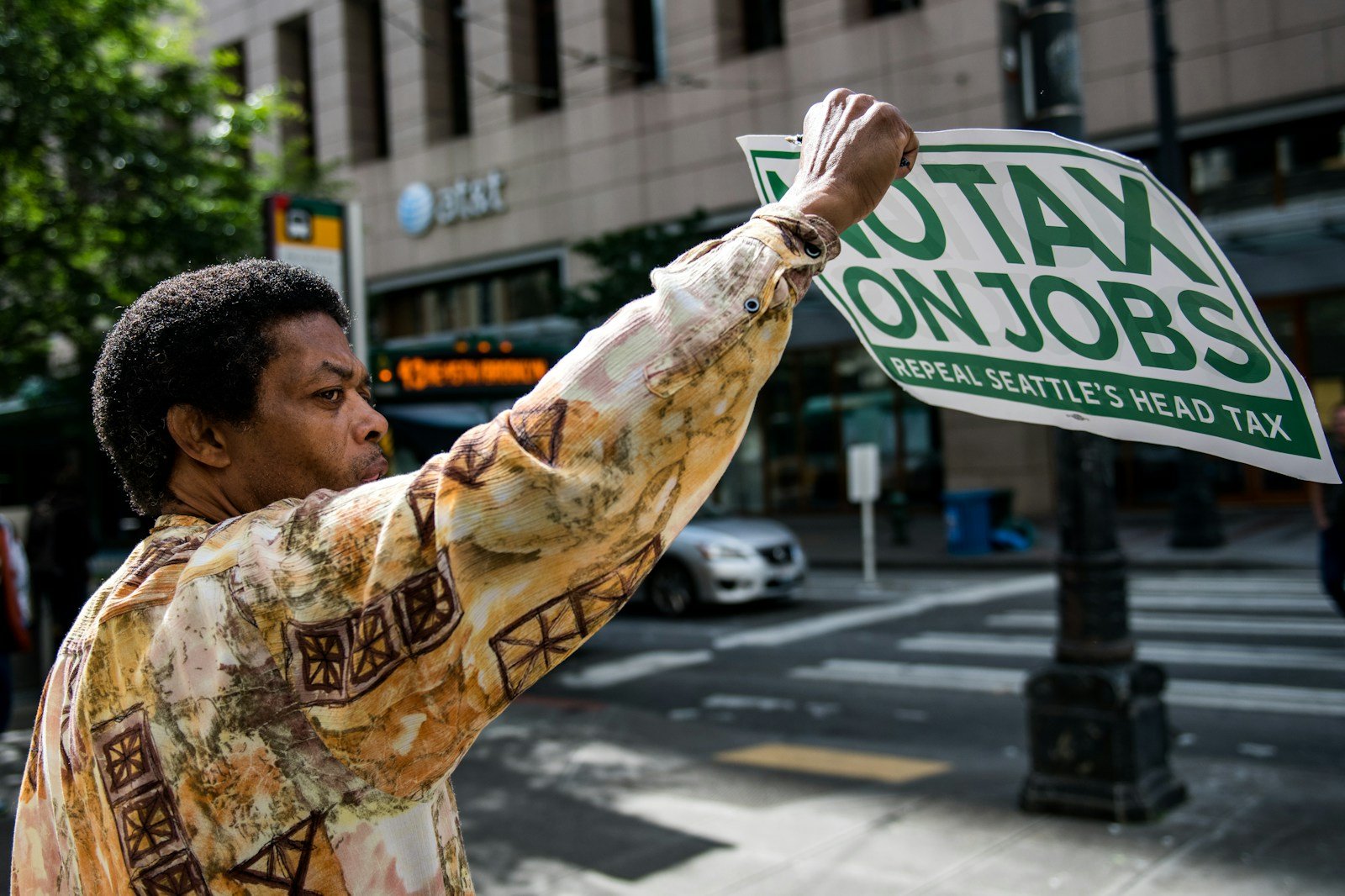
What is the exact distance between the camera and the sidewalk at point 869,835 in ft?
15.3

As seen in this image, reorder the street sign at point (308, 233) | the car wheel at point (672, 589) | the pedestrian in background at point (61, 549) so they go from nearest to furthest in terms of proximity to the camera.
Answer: the street sign at point (308, 233), the pedestrian in background at point (61, 549), the car wheel at point (672, 589)

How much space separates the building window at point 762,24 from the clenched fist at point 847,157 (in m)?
22.5

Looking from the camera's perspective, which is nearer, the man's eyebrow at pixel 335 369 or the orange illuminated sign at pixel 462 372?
the man's eyebrow at pixel 335 369

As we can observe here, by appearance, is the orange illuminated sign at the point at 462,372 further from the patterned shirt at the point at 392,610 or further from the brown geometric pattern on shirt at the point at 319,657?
the brown geometric pattern on shirt at the point at 319,657

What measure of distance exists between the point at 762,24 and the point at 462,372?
51.5 feet

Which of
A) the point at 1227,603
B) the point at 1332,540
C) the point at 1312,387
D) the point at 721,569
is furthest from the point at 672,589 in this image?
the point at 1312,387

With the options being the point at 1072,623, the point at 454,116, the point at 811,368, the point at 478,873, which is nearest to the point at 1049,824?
the point at 1072,623

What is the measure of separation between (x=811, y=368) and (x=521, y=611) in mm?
24419

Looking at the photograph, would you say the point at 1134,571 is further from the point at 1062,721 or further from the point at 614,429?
the point at 614,429

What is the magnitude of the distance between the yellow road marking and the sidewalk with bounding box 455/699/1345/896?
0.11 m

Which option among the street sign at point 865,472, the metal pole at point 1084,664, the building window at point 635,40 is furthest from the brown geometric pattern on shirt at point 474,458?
the building window at point 635,40

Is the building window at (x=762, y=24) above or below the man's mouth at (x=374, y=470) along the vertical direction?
above

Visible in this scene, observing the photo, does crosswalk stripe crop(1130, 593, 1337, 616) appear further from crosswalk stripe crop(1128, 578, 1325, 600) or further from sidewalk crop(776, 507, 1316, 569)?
sidewalk crop(776, 507, 1316, 569)

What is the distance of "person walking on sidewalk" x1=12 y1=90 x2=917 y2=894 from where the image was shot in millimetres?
1027
